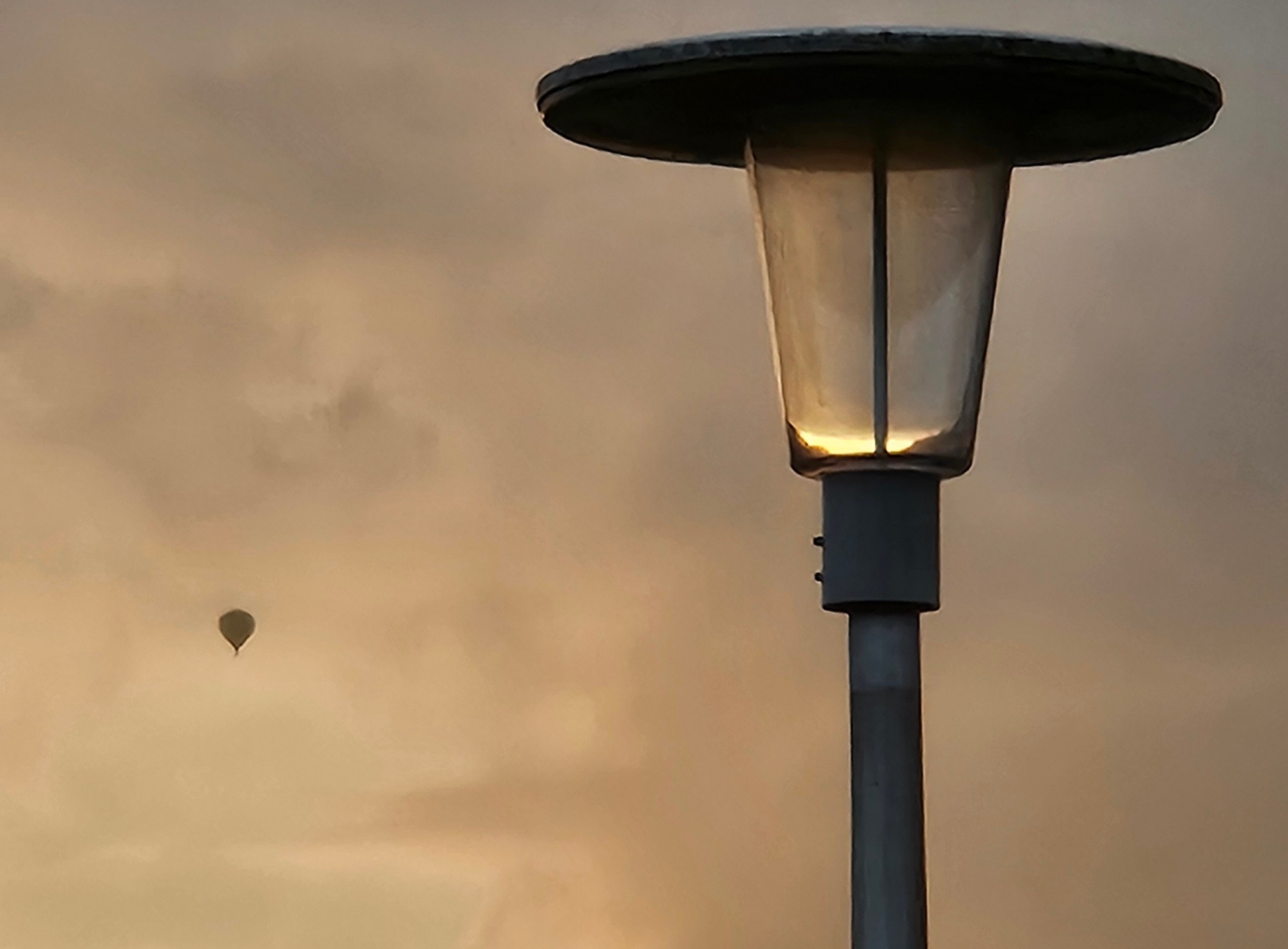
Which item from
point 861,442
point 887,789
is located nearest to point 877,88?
point 861,442

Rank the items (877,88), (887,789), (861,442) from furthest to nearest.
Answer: (861,442)
(887,789)
(877,88)

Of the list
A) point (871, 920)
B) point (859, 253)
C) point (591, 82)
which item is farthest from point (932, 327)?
point (871, 920)

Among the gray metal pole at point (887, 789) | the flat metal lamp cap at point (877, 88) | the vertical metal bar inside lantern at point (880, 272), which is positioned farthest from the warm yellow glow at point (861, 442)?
the flat metal lamp cap at point (877, 88)

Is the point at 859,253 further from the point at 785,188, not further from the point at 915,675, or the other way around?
the point at 915,675

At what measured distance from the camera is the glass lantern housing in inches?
280

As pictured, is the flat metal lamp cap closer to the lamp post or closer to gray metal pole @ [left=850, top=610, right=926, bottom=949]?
the lamp post

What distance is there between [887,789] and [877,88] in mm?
1920

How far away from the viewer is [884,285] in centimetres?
711

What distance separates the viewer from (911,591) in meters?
7.27

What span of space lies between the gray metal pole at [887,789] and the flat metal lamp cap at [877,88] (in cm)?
147

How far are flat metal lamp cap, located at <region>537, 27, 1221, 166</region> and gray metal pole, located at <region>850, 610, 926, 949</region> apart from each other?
1.47 metres

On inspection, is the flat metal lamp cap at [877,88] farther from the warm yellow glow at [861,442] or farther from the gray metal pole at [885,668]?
the gray metal pole at [885,668]

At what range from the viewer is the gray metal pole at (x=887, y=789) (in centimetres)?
702

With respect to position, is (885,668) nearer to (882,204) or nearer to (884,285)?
(884,285)
